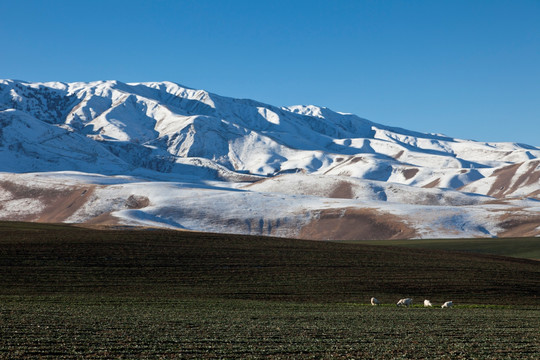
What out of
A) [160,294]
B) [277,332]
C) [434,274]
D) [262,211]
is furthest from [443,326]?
[262,211]

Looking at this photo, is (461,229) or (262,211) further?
(262,211)

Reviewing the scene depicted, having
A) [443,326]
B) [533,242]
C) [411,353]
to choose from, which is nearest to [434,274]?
[443,326]

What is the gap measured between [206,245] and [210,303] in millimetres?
33550

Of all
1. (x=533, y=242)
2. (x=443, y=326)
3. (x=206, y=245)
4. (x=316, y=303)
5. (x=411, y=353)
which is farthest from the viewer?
(x=533, y=242)

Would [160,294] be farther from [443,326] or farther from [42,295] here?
[443,326]

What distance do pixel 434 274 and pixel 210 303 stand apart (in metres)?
29.6

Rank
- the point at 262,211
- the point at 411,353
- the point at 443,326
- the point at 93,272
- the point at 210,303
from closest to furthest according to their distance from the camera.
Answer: the point at 411,353 → the point at 443,326 → the point at 210,303 → the point at 93,272 → the point at 262,211

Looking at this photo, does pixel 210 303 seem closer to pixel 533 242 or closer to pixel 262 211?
pixel 533 242

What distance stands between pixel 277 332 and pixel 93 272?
33.9 metres

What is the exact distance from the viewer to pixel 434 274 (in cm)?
6588

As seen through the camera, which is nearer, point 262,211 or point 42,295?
A: point 42,295

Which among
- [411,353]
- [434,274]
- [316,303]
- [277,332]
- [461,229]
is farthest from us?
[461,229]

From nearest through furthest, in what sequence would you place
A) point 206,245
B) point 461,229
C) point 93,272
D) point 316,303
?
point 316,303, point 93,272, point 206,245, point 461,229

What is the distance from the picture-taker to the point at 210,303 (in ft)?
150
